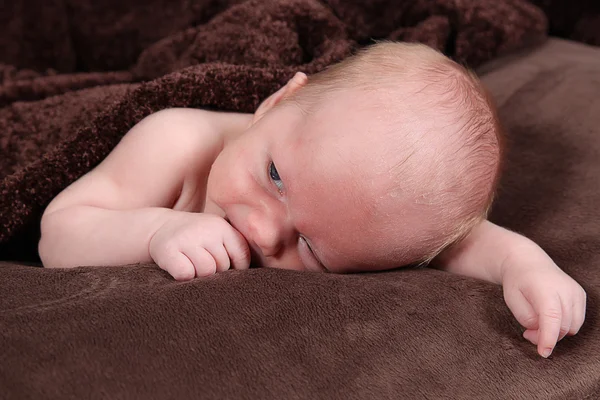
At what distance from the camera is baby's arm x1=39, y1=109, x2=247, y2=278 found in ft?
3.41

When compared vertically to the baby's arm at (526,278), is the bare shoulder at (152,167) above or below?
above

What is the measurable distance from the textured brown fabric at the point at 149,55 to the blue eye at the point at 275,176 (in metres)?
0.33

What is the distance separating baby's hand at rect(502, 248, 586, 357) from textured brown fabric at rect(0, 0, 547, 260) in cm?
60

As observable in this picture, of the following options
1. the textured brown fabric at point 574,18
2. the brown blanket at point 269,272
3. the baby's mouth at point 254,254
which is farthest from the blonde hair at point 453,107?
the textured brown fabric at point 574,18

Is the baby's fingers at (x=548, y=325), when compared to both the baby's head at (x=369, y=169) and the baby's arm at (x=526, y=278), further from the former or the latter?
the baby's head at (x=369, y=169)

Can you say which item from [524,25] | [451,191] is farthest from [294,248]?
[524,25]

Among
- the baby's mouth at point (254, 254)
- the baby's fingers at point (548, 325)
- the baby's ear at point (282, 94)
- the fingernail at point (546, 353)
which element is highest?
the baby's ear at point (282, 94)

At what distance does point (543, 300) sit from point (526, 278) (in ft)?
0.20

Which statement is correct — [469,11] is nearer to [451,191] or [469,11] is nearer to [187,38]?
[187,38]

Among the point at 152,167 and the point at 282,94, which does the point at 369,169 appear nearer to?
the point at 282,94

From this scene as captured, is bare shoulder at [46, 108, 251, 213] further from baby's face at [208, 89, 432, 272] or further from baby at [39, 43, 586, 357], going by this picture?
baby's face at [208, 89, 432, 272]

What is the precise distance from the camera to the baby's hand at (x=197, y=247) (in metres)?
0.88

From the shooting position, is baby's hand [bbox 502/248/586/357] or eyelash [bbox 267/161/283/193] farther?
eyelash [bbox 267/161/283/193]

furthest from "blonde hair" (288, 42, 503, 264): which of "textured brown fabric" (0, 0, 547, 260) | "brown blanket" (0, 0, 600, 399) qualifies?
"textured brown fabric" (0, 0, 547, 260)
